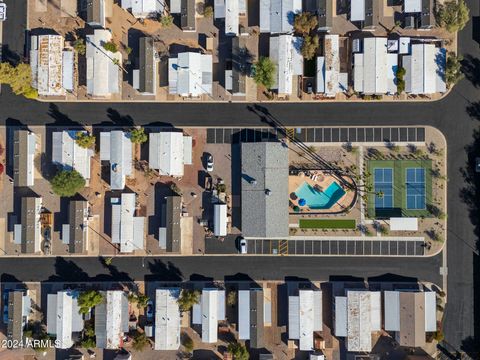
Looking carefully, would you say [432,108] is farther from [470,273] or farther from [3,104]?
[3,104]

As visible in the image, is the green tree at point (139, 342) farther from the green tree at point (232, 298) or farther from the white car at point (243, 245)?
the white car at point (243, 245)

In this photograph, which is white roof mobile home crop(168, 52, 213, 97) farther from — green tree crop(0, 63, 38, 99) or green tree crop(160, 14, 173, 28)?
green tree crop(0, 63, 38, 99)

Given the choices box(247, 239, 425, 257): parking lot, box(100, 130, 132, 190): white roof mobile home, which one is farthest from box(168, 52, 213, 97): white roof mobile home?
box(247, 239, 425, 257): parking lot

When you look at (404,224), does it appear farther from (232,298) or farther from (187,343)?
(187,343)

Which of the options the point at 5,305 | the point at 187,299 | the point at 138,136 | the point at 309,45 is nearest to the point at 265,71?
the point at 309,45

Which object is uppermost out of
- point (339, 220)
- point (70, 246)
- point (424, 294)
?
point (339, 220)

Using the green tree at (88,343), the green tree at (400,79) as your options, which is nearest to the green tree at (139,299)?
the green tree at (88,343)

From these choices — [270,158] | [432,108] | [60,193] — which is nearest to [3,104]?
[60,193]
